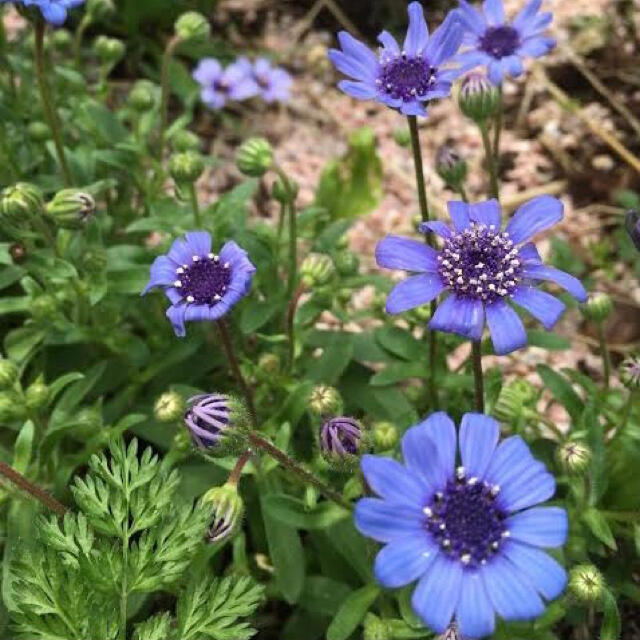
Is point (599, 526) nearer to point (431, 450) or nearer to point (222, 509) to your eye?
point (431, 450)

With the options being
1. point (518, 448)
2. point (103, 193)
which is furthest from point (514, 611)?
point (103, 193)

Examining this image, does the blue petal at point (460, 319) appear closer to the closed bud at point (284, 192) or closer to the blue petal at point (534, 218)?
the blue petal at point (534, 218)

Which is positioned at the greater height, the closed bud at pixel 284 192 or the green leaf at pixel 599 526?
the closed bud at pixel 284 192

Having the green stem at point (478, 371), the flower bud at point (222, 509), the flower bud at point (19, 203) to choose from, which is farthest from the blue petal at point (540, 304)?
the flower bud at point (19, 203)

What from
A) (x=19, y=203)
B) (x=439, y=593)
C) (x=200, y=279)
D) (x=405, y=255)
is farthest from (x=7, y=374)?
(x=439, y=593)

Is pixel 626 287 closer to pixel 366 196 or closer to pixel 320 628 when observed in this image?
pixel 366 196

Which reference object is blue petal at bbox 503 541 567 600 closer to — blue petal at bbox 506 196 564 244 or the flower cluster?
blue petal at bbox 506 196 564 244
